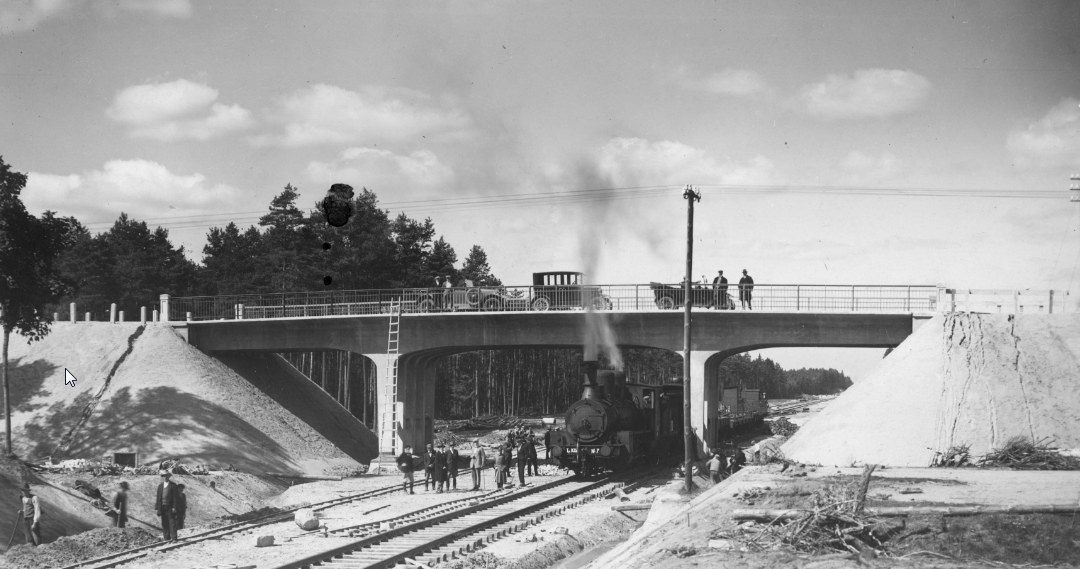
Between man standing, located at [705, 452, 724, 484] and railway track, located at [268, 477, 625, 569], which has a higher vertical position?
man standing, located at [705, 452, 724, 484]

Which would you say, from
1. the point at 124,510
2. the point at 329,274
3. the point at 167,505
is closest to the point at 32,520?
the point at 167,505

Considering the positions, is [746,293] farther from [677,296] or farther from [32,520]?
[32,520]

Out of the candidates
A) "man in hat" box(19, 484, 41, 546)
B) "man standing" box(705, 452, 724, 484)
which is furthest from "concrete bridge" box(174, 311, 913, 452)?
"man in hat" box(19, 484, 41, 546)

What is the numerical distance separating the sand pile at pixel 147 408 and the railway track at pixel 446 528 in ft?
46.0

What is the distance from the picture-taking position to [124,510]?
2195 centimetres

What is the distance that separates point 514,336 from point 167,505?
22.8 meters

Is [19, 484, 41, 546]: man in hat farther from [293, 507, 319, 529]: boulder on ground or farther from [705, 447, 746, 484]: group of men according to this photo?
[705, 447, 746, 484]: group of men

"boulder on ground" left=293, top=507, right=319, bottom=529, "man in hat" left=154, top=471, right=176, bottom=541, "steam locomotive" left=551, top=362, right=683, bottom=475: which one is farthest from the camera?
"steam locomotive" left=551, top=362, right=683, bottom=475

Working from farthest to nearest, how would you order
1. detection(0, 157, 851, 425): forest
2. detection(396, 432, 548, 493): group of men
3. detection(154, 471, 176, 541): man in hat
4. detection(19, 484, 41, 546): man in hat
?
detection(0, 157, 851, 425): forest, detection(396, 432, 548, 493): group of men, detection(154, 471, 176, 541): man in hat, detection(19, 484, 41, 546): man in hat

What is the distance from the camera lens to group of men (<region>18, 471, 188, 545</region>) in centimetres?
1922

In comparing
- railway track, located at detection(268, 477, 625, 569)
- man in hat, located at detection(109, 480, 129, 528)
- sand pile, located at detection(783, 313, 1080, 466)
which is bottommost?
railway track, located at detection(268, 477, 625, 569)

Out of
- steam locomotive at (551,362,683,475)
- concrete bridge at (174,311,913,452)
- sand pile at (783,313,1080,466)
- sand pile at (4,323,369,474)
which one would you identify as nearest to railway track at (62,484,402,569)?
steam locomotive at (551,362,683,475)

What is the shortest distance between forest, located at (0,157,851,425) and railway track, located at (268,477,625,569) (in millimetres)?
16771

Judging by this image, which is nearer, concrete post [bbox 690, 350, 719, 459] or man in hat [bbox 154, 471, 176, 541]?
man in hat [bbox 154, 471, 176, 541]
